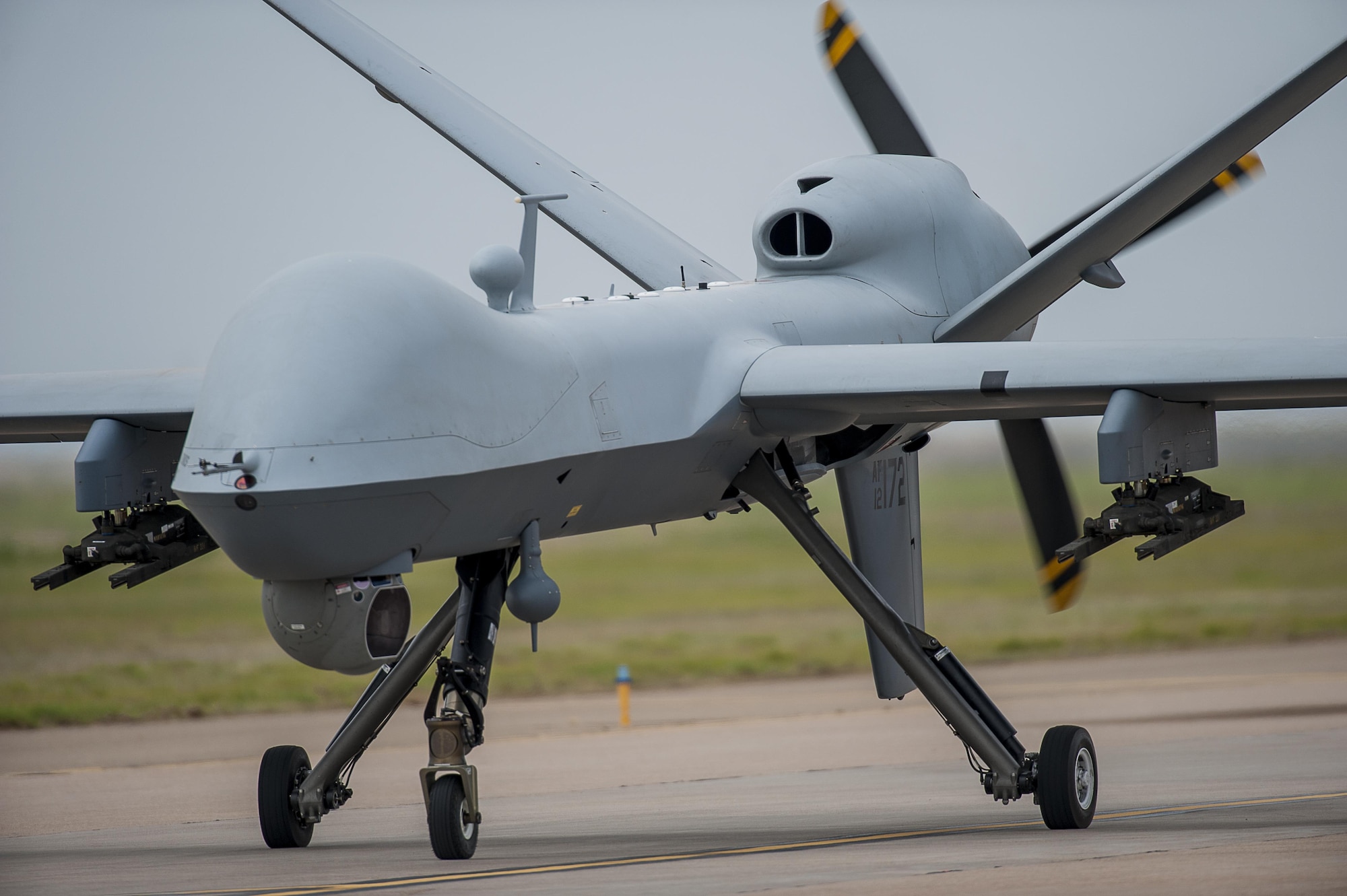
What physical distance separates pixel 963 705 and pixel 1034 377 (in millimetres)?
2434

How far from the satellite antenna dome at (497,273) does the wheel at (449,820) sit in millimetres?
2638

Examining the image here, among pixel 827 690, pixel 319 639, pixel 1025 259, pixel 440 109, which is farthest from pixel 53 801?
pixel 827 690

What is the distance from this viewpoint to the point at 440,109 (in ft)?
48.0

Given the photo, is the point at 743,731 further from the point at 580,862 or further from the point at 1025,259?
the point at 580,862

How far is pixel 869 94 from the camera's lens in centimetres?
1449

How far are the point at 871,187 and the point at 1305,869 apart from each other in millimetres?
6300

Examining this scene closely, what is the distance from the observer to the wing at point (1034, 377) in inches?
376

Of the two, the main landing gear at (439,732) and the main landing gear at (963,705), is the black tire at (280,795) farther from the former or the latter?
the main landing gear at (963,705)

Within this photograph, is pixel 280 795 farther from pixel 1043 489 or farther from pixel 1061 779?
pixel 1043 489

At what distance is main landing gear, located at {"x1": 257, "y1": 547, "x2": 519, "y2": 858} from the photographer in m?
9.29

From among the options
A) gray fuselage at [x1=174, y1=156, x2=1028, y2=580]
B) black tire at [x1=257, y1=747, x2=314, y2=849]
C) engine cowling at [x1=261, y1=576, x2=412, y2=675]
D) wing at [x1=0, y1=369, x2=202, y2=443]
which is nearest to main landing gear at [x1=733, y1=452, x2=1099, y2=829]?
gray fuselage at [x1=174, y1=156, x2=1028, y2=580]

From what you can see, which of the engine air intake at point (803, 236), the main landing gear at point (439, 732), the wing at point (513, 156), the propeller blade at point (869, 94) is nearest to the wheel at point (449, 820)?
the main landing gear at point (439, 732)

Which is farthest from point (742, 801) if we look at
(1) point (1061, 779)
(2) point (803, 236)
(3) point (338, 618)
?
(3) point (338, 618)

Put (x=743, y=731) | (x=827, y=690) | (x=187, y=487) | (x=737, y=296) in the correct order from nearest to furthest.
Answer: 1. (x=187, y=487)
2. (x=737, y=296)
3. (x=743, y=731)
4. (x=827, y=690)
